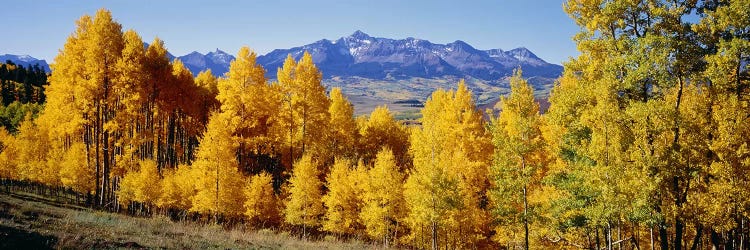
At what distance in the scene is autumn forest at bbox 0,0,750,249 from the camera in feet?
57.5

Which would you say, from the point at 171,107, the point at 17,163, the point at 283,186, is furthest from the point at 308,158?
the point at 17,163

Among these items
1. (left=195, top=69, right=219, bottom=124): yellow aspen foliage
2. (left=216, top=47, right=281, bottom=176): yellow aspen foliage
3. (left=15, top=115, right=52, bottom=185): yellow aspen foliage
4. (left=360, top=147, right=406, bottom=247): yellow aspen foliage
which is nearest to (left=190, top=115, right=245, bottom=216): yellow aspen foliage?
(left=216, top=47, right=281, bottom=176): yellow aspen foliage

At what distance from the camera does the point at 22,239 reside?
A: 11.9 meters

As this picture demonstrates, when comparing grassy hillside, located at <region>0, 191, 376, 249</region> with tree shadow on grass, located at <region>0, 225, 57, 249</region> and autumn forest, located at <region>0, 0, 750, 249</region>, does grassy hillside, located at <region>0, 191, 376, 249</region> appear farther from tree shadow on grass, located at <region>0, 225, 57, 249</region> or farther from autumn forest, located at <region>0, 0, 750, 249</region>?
autumn forest, located at <region>0, 0, 750, 249</region>

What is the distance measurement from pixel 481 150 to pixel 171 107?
91.3 feet

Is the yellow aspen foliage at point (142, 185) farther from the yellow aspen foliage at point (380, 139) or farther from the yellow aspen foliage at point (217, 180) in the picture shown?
the yellow aspen foliage at point (380, 139)

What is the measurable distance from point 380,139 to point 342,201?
19422 mm

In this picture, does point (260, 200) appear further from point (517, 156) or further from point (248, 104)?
point (517, 156)

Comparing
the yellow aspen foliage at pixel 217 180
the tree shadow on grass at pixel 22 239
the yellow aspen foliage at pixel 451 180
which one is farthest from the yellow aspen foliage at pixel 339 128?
the tree shadow on grass at pixel 22 239

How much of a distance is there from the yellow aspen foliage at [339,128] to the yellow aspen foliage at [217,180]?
13309 millimetres

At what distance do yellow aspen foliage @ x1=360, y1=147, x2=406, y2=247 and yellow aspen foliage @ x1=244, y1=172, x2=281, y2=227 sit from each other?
7.31m

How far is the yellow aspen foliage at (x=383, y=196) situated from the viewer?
3366 centimetres

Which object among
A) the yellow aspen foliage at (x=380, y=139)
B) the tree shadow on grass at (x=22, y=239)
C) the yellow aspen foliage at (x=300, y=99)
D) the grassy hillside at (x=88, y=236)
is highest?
the yellow aspen foliage at (x=300, y=99)

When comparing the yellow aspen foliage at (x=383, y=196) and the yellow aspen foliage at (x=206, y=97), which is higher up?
the yellow aspen foliage at (x=206, y=97)
